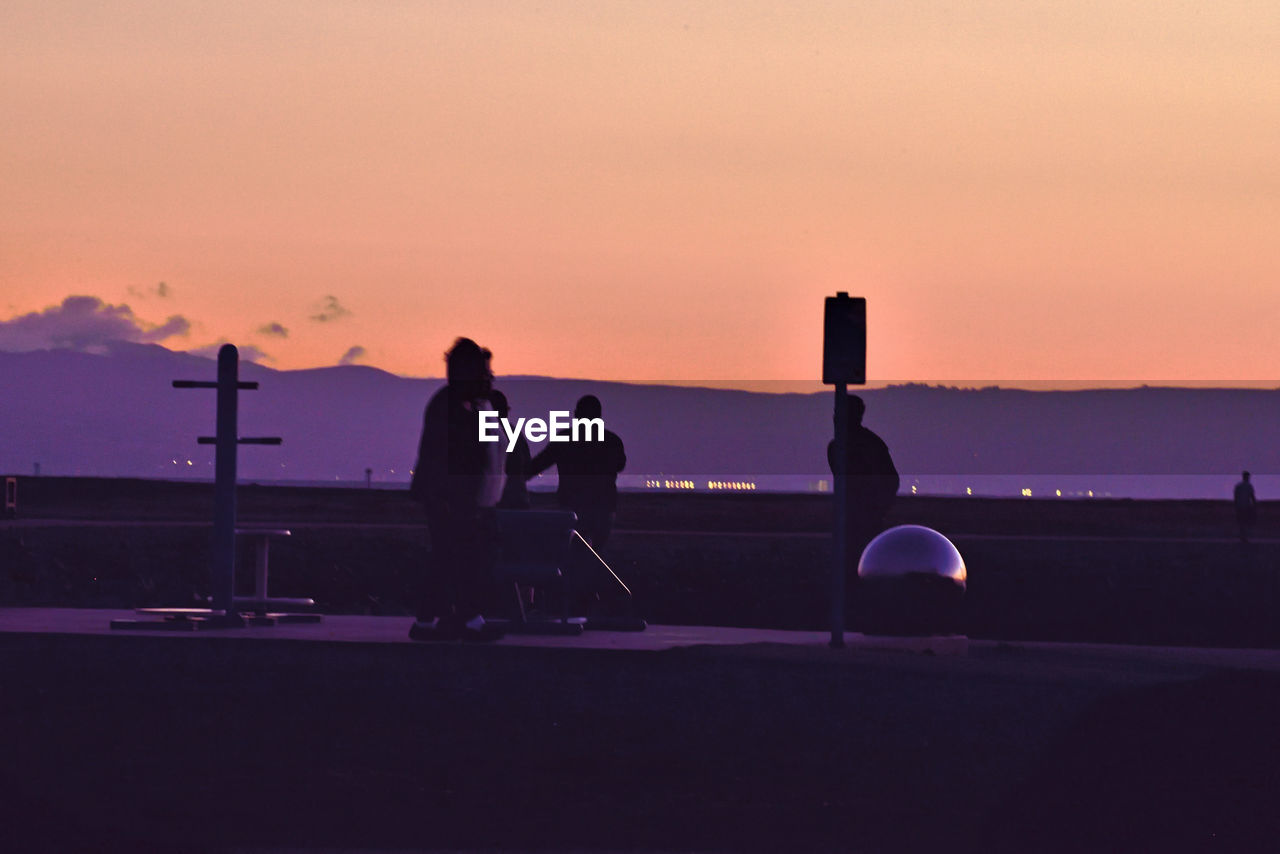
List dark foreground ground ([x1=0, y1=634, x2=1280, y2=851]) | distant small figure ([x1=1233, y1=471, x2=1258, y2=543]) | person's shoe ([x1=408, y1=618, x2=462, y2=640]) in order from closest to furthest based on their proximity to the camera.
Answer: dark foreground ground ([x1=0, y1=634, x2=1280, y2=851]) < person's shoe ([x1=408, y1=618, x2=462, y2=640]) < distant small figure ([x1=1233, y1=471, x2=1258, y2=543])

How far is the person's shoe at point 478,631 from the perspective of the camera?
15.1 meters

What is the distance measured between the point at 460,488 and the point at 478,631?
108 cm

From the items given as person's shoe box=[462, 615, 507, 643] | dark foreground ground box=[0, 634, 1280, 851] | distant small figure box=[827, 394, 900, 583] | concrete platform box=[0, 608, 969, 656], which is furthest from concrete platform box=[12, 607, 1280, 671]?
distant small figure box=[827, 394, 900, 583]

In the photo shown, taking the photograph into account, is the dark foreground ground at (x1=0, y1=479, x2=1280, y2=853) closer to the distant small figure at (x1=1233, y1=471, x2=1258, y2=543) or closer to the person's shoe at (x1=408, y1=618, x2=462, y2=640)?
the person's shoe at (x1=408, y1=618, x2=462, y2=640)

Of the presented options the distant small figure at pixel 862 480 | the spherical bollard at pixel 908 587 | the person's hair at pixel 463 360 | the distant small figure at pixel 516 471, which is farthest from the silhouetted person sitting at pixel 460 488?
the spherical bollard at pixel 908 587

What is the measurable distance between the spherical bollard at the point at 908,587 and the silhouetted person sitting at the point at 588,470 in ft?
6.49

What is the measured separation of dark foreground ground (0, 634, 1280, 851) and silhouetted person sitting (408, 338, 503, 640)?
39 cm

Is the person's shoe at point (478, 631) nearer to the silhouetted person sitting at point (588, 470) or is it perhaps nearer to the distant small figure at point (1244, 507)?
the silhouetted person sitting at point (588, 470)

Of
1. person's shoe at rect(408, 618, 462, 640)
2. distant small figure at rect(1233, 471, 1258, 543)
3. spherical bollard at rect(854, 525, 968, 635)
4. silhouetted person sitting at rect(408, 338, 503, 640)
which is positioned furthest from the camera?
distant small figure at rect(1233, 471, 1258, 543)

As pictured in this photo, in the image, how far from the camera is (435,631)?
49.8 ft

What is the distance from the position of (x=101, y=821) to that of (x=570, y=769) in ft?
7.34

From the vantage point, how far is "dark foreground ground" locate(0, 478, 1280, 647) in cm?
2381

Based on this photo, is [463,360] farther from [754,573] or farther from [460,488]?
[754,573]

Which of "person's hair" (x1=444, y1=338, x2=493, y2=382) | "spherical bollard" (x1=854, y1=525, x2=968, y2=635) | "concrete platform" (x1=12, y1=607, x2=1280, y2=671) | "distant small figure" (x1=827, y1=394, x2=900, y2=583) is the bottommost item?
"concrete platform" (x1=12, y1=607, x2=1280, y2=671)
